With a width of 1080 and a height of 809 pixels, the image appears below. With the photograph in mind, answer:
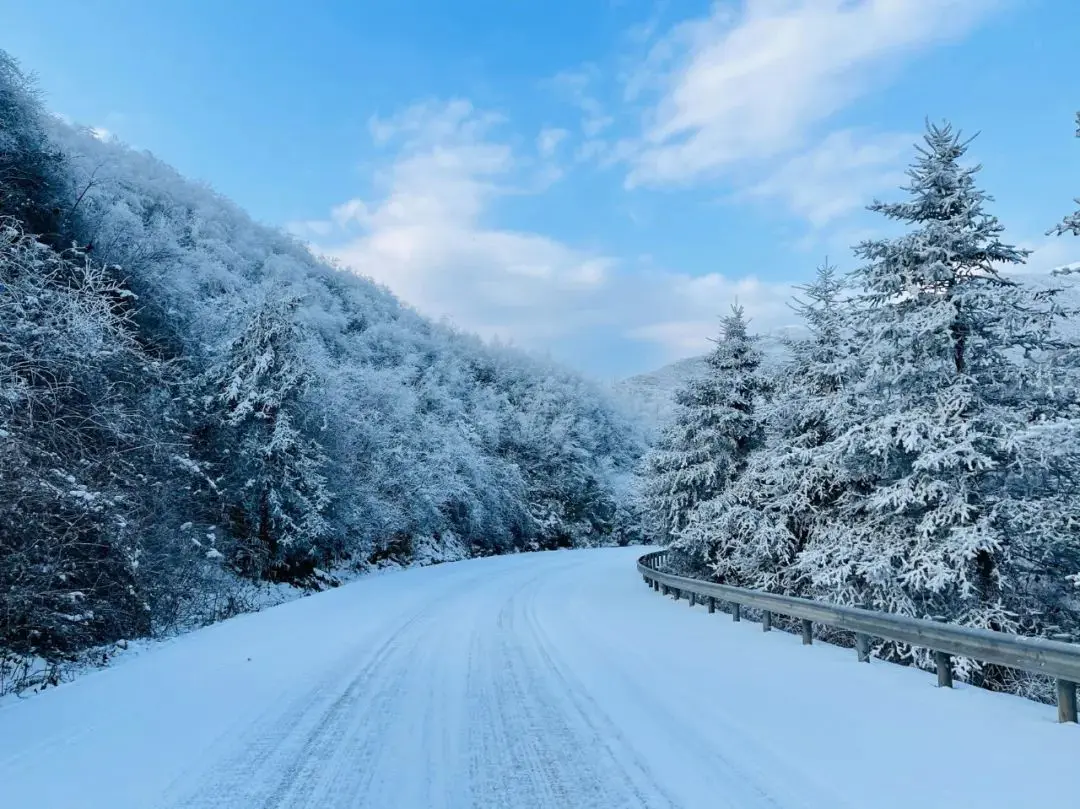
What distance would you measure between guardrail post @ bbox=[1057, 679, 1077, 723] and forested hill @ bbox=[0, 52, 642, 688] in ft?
34.9

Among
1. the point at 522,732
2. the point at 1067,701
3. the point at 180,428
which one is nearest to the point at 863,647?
the point at 1067,701

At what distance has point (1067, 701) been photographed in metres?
5.43

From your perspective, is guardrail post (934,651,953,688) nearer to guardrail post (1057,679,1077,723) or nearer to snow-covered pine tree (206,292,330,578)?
guardrail post (1057,679,1077,723)

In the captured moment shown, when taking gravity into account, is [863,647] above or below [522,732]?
above

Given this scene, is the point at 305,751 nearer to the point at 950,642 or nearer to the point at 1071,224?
the point at 950,642

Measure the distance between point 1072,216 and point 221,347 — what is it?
72.7 feet

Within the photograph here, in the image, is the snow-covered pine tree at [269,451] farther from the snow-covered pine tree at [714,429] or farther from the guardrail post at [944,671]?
the guardrail post at [944,671]

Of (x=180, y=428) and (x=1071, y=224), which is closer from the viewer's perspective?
(x=1071, y=224)

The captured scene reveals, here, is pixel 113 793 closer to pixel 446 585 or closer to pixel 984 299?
pixel 984 299

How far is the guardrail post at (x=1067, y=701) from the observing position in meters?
5.43

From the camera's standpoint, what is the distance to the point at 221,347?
21.7 m

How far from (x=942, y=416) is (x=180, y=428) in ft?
57.7

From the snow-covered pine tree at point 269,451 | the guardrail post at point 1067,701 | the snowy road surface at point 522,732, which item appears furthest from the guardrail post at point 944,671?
the snow-covered pine tree at point 269,451

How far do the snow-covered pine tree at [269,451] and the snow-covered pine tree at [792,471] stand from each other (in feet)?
42.8
